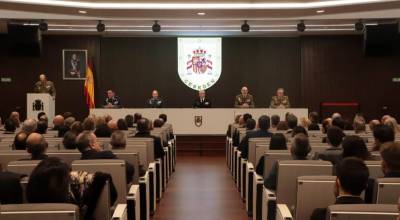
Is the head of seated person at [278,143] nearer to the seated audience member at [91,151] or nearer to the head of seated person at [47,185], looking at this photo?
the seated audience member at [91,151]

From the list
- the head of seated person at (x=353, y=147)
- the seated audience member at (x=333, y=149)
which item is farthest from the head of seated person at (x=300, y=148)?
the head of seated person at (x=353, y=147)

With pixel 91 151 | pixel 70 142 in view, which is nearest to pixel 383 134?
pixel 91 151

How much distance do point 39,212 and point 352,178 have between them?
5.05 ft

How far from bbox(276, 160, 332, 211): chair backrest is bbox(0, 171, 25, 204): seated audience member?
1932 mm

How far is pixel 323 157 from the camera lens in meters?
4.38

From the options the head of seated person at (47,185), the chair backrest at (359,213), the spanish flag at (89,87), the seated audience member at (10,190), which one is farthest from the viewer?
the spanish flag at (89,87)

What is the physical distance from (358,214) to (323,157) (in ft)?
7.18

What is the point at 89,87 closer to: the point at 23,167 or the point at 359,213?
the point at 23,167

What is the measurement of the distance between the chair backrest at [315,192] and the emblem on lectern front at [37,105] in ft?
33.3

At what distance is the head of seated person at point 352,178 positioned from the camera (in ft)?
8.45

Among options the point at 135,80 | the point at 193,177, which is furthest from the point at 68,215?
the point at 135,80

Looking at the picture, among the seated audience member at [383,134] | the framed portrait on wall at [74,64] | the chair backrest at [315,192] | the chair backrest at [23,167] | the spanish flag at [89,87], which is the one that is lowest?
the chair backrest at [315,192]

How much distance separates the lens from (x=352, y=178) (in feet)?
8.45

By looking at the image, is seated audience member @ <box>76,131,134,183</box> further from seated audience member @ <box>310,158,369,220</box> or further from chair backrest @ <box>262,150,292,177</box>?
seated audience member @ <box>310,158,369,220</box>
